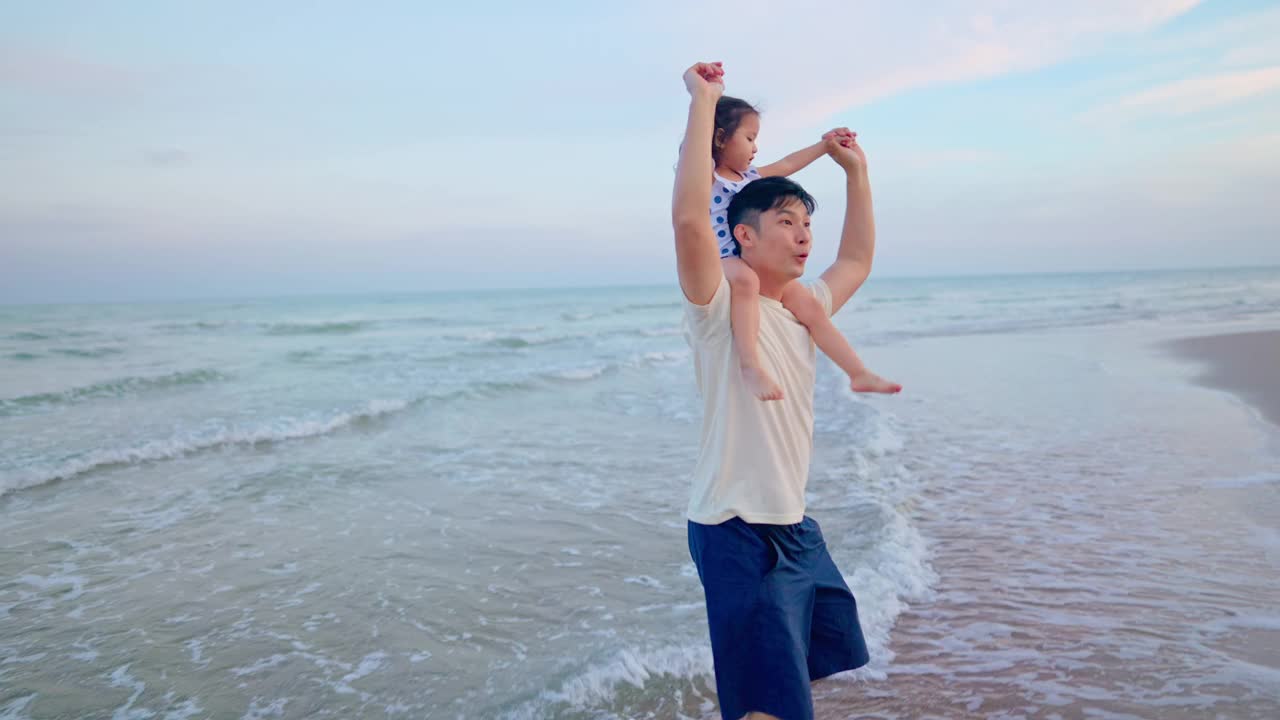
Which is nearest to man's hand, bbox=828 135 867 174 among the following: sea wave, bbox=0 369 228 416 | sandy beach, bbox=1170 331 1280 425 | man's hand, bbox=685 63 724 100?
man's hand, bbox=685 63 724 100

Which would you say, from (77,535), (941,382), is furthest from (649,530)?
(941,382)

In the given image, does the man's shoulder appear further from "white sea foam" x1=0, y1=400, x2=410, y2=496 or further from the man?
"white sea foam" x1=0, y1=400, x2=410, y2=496

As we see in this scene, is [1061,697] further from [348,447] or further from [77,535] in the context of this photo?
[348,447]

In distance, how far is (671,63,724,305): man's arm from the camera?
6.08 ft

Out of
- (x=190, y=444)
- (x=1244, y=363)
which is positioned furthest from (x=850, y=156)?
(x=1244, y=363)

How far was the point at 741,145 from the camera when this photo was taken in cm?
251

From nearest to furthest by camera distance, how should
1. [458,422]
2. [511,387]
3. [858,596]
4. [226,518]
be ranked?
[858,596] < [226,518] < [458,422] < [511,387]

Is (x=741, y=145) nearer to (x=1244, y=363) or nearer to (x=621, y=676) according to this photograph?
(x=621, y=676)

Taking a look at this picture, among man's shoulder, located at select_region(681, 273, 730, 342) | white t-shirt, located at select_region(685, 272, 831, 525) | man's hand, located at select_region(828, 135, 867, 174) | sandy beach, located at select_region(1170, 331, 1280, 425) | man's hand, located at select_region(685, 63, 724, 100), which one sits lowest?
sandy beach, located at select_region(1170, 331, 1280, 425)

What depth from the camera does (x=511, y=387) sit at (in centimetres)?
1455

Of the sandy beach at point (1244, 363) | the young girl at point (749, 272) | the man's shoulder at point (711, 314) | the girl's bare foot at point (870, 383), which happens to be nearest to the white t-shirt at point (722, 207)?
the young girl at point (749, 272)

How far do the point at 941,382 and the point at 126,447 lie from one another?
35.4 feet

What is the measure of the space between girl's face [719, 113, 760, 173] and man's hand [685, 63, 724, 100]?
48cm

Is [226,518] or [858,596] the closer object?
[858,596]
